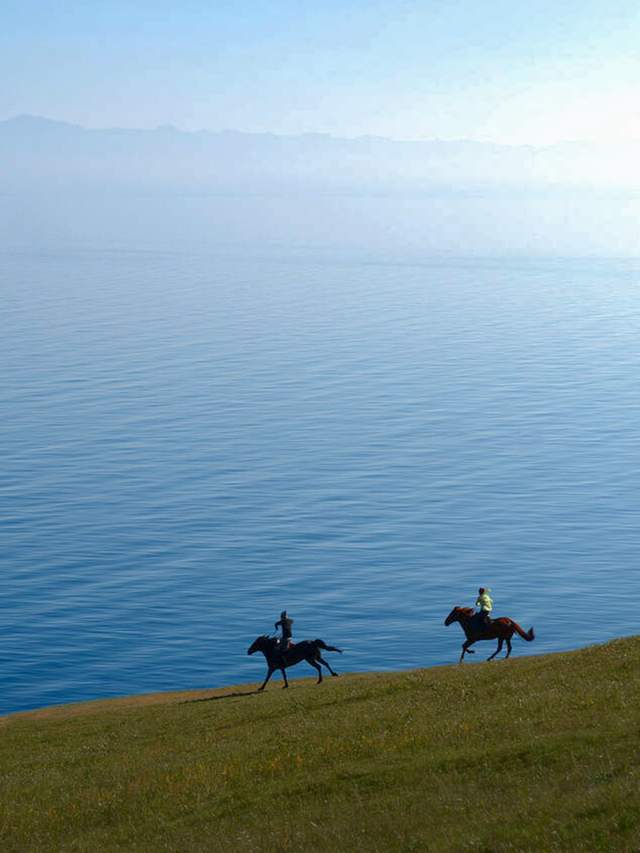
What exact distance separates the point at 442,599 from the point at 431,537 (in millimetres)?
16472

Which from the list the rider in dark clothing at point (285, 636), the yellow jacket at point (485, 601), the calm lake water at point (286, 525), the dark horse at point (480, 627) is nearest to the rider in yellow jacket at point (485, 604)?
the yellow jacket at point (485, 601)

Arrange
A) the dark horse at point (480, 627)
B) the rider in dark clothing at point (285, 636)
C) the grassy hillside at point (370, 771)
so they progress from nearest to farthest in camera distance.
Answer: the grassy hillside at point (370, 771)
the rider in dark clothing at point (285, 636)
the dark horse at point (480, 627)

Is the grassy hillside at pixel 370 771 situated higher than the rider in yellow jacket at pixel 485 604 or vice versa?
the rider in yellow jacket at pixel 485 604

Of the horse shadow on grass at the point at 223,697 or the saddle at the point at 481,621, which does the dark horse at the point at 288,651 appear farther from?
the saddle at the point at 481,621

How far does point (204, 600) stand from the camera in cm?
8744

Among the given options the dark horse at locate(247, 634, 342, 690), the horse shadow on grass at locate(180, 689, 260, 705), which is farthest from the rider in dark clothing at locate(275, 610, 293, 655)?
the horse shadow on grass at locate(180, 689, 260, 705)

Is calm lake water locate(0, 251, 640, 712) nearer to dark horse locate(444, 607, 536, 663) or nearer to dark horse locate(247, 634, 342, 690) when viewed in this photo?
dark horse locate(247, 634, 342, 690)

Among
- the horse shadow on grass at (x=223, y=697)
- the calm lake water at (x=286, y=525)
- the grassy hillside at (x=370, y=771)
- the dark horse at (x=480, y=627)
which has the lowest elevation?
the grassy hillside at (x=370, y=771)

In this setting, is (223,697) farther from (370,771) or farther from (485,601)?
(370,771)

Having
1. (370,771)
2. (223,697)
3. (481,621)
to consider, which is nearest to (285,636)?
(223,697)

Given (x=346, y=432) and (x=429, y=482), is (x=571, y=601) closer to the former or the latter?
(x=429, y=482)

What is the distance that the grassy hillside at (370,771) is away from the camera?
24406mm

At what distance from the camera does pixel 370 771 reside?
30.0 meters

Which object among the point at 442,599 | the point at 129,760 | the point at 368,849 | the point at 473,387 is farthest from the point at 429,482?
the point at 368,849
